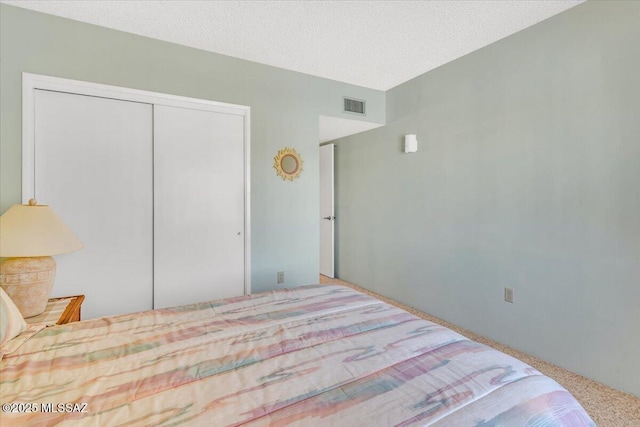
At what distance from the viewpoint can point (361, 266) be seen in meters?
4.15

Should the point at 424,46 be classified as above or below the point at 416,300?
above

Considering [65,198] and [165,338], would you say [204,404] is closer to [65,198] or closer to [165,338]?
[165,338]

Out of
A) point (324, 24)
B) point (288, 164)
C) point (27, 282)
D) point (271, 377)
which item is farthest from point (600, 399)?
point (27, 282)

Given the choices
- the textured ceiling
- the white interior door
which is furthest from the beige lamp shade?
the white interior door

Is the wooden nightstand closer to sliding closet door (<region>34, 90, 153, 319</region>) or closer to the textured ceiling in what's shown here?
sliding closet door (<region>34, 90, 153, 319</region>)

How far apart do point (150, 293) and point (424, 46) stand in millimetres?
3057

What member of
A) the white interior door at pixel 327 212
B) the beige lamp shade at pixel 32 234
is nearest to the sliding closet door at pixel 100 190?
the beige lamp shade at pixel 32 234

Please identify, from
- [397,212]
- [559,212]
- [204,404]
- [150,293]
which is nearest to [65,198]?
[150,293]

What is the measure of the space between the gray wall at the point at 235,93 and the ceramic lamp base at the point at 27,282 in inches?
29.0

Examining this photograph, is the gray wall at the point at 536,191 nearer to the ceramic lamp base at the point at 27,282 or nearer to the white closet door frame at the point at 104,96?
the white closet door frame at the point at 104,96

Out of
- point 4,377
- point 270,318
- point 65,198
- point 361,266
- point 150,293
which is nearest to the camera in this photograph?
point 4,377

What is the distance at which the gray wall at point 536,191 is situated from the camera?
1.90 metres

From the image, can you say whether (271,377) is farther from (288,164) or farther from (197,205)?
(288,164)

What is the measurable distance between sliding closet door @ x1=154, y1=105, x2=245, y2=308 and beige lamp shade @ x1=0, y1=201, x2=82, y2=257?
0.85 m
